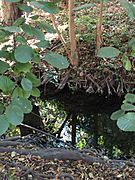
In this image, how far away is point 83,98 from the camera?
4359mm

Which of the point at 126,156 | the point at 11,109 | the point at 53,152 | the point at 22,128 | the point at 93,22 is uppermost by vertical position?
the point at 93,22

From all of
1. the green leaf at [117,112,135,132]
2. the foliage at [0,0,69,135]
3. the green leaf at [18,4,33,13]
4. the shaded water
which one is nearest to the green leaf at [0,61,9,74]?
the foliage at [0,0,69,135]

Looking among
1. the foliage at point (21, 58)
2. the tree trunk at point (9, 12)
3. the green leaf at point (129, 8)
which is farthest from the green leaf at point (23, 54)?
the tree trunk at point (9, 12)

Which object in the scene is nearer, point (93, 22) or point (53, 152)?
point (53, 152)

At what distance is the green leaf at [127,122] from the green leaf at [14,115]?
33cm

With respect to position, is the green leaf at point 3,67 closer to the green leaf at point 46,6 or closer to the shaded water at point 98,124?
the green leaf at point 46,6

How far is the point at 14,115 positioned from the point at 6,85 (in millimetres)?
130

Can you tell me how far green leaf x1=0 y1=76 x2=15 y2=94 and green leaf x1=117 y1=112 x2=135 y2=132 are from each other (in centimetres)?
42

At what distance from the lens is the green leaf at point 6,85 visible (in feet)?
4.15

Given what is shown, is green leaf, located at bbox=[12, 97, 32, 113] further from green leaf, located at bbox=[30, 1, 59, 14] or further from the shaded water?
the shaded water

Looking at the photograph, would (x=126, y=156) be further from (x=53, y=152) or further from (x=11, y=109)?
(x=11, y=109)

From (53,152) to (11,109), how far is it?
80cm

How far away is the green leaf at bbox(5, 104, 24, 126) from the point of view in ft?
3.92

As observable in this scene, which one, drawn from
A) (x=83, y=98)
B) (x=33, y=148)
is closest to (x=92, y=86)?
(x=83, y=98)
